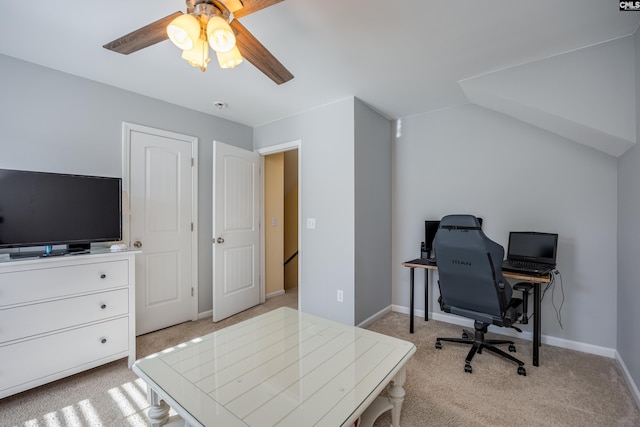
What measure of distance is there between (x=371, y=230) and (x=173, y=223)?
2.20 m

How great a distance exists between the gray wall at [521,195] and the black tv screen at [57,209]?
3.01m

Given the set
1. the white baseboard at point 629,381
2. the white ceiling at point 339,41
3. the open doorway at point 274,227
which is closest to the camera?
the white ceiling at point 339,41

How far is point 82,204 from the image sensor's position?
2.21m

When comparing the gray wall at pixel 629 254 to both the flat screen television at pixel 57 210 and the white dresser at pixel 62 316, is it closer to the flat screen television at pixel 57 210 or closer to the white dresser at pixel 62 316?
the white dresser at pixel 62 316

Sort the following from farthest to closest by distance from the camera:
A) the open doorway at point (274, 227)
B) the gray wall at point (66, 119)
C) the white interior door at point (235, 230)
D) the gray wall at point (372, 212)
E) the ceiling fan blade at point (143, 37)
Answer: the open doorway at point (274, 227)
the white interior door at point (235, 230)
the gray wall at point (372, 212)
the gray wall at point (66, 119)
the ceiling fan blade at point (143, 37)

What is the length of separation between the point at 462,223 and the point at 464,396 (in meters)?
1.20

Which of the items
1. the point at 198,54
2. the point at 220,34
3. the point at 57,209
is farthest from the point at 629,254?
the point at 57,209

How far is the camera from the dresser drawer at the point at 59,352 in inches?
70.3

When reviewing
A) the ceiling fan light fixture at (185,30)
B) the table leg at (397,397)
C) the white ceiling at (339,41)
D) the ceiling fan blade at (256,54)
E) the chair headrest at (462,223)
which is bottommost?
the table leg at (397,397)

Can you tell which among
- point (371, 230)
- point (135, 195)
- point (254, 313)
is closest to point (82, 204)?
point (135, 195)

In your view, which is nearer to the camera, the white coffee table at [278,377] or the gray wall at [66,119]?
the white coffee table at [278,377]

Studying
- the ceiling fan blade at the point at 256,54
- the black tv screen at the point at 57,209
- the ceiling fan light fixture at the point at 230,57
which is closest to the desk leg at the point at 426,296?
the ceiling fan blade at the point at 256,54

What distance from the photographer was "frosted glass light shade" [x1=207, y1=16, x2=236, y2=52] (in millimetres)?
1215

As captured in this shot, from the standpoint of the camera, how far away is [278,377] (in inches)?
52.8
